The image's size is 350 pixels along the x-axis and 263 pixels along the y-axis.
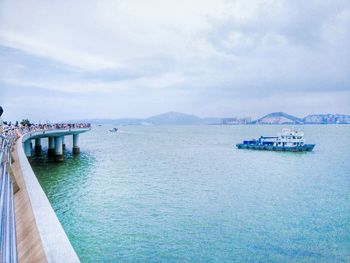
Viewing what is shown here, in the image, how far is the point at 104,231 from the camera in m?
16.2

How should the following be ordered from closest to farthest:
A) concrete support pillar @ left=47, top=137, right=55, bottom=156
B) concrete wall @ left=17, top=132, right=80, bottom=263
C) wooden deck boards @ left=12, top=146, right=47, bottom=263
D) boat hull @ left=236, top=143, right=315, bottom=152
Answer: concrete wall @ left=17, top=132, right=80, bottom=263 → wooden deck boards @ left=12, top=146, right=47, bottom=263 → concrete support pillar @ left=47, top=137, right=55, bottom=156 → boat hull @ left=236, top=143, right=315, bottom=152

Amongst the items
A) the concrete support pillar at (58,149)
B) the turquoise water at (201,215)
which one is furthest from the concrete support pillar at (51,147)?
the turquoise water at (201,215)

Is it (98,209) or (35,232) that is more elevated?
(35,232)

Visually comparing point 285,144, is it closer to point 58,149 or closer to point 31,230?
point 58,149

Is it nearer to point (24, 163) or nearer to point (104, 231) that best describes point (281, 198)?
point (104, 231)

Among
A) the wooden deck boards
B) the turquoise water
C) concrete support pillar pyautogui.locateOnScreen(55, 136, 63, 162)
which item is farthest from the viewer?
A: concrete support pillar pyautogui.locateOnScreen(55, 136, 63, 162)

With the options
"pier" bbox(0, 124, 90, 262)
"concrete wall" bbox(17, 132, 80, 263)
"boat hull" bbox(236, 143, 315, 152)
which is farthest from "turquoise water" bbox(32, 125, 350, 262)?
"boat hull" bbox(236, 143, 315, 152)

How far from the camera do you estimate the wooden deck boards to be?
4457 millimetres

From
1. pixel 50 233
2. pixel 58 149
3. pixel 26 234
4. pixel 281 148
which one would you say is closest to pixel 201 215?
→ pixel 26 234

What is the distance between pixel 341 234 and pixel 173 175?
66.2ft

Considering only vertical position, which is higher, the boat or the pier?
the pier

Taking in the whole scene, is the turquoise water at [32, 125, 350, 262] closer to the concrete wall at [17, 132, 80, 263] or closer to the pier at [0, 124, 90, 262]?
the pier at [0, 124, 90, 262]

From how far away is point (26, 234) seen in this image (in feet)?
17.4

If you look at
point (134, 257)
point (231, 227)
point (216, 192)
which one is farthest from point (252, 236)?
point (216, 192)
